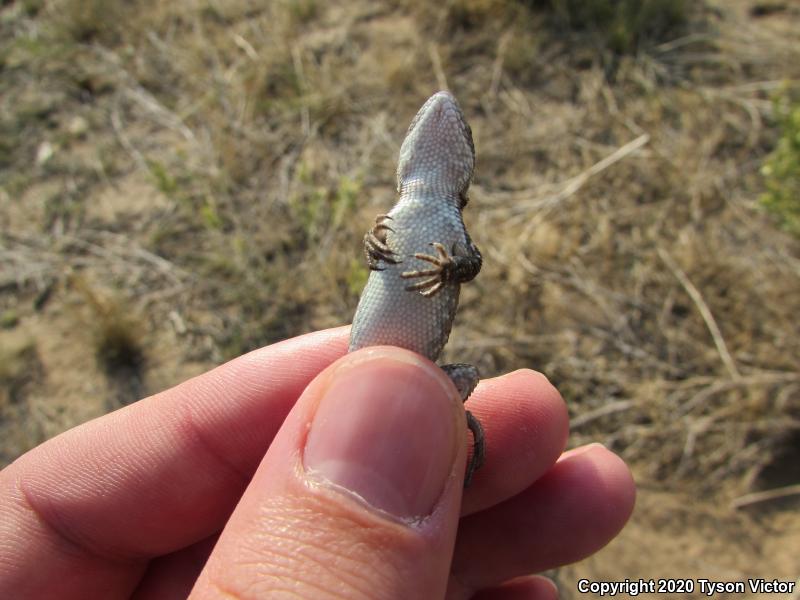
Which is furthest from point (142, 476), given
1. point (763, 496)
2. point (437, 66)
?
point (437, 66)

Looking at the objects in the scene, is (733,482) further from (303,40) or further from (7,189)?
(7,189)

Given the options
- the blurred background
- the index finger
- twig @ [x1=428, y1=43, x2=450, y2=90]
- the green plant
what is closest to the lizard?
the index finger

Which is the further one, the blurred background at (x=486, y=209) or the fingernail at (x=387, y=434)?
the blurred background at (x=486, y=209)

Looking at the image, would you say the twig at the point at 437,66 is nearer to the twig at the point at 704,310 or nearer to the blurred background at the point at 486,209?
the blurred background at the point at 486,209

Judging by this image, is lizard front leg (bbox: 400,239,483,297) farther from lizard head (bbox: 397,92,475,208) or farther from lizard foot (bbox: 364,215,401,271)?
lizard head (bbox: 397,92,475,208)

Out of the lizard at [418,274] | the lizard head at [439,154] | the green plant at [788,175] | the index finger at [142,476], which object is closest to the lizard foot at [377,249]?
the lizard at [418,274]

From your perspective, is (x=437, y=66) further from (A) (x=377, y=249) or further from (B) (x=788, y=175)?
(A) (x=377, y=249)
